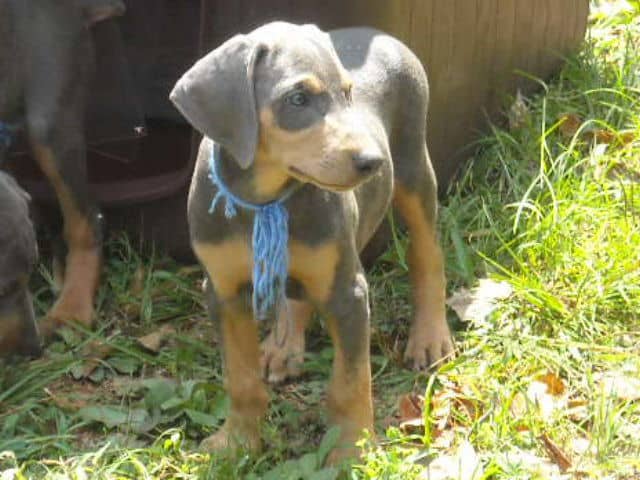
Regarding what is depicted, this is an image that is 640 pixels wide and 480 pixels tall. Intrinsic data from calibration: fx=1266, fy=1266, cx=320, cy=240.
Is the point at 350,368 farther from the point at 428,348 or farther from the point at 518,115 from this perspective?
the point at 518,115

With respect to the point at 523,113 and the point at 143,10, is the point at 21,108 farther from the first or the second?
the point at 523,113

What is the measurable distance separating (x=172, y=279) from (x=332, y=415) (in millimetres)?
1383

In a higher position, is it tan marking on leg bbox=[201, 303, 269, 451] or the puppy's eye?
the puppy's eye

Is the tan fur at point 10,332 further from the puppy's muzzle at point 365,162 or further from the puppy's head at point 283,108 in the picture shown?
the puppy's muzzle at point 365,162

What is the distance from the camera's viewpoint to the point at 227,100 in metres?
3.34

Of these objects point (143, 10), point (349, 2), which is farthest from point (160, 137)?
point (349, 2)

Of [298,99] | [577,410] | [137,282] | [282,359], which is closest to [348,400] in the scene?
[282,359]

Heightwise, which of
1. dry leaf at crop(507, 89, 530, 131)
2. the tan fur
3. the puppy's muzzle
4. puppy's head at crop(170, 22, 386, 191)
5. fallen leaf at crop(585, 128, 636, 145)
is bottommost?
the tan fur

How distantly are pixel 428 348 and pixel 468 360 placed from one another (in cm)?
16

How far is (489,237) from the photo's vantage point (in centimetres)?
514

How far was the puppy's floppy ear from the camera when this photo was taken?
3342 millimetres

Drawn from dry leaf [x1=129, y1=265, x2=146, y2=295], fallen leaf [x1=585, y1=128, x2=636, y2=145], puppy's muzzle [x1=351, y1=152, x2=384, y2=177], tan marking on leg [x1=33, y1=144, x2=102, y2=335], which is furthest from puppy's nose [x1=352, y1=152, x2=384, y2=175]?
Result: fallen leaf [x1=585, y1=128, x2=636, y2=145]

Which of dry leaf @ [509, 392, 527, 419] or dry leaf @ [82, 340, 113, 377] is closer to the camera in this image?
dry leaf @ [509, 392, 527, 419]

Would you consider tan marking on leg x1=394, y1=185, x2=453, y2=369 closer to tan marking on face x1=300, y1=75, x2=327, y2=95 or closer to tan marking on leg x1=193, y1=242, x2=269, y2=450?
tan marking on leg x1=193, y1=242, x2=269, y2=450
